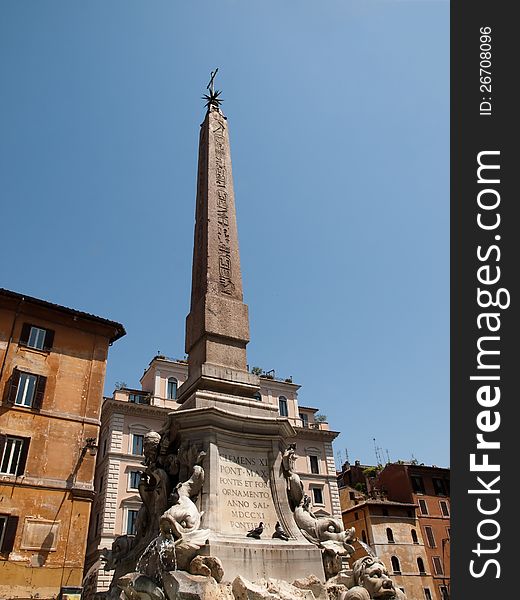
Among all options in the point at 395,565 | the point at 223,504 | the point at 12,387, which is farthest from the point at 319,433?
the point at 223,504

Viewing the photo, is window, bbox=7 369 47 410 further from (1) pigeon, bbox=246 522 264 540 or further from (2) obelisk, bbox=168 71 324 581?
(1) pigeon, bbox=246 522 264 540

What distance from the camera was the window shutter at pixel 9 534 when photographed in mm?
14469

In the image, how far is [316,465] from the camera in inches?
1123

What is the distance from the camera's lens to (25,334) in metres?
18.0

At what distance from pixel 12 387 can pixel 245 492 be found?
1305 cm

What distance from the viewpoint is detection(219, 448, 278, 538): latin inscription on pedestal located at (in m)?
5.94

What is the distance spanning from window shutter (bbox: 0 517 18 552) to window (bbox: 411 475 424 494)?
2466 cm

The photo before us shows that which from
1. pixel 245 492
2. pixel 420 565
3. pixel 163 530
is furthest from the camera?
pixel 420 565

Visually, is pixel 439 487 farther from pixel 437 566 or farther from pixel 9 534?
pixel 9 534

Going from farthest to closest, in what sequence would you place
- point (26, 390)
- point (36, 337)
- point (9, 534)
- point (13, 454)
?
point (36, 337)
point (26, 390)
point (13, 454)
point (9, 534)

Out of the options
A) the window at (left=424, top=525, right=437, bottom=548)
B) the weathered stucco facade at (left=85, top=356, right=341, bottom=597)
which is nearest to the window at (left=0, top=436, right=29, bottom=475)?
the weathered stucco facade at (left=85, top=356, right=341, bottom=597)

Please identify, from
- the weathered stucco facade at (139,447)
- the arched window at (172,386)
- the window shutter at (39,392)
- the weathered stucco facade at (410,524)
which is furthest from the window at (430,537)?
the window shutter at (39,392)

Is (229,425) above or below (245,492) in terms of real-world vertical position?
above

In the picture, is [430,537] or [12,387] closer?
[12,387]
